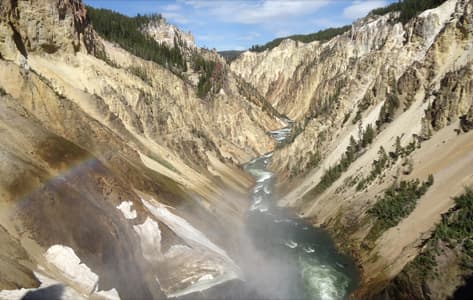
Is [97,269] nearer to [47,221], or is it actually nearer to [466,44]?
[47,221]

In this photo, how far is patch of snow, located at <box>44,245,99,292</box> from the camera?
15.2 m

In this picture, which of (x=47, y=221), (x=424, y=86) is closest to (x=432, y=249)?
(x=47, y=221)

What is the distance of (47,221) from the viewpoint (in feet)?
53.1

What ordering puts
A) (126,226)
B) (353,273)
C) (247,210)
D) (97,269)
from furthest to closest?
(247,210)
(353,273)
(126,226)
(97,269)

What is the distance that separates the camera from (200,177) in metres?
45.3

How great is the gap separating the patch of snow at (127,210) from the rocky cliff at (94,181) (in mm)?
60

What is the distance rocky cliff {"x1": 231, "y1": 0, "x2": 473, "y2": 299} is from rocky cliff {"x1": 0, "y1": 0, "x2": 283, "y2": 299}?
23.7ft

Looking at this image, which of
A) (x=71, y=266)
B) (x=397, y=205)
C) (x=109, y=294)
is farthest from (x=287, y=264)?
(x=71, y=266)

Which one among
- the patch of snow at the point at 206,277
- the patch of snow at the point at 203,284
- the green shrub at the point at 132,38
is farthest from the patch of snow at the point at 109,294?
the green shrub at the point at 132,38

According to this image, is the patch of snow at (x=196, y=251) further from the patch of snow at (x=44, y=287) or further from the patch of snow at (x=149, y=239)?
the patch of snow at (x=44, y=287)

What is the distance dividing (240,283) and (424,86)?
28.3m

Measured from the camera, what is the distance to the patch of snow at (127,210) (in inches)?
832

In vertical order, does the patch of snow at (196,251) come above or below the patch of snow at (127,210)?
below

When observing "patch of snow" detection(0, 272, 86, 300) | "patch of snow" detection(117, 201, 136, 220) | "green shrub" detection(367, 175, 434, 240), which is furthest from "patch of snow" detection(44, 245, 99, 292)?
"green shrub" detection(367, 175, 434, 240)
